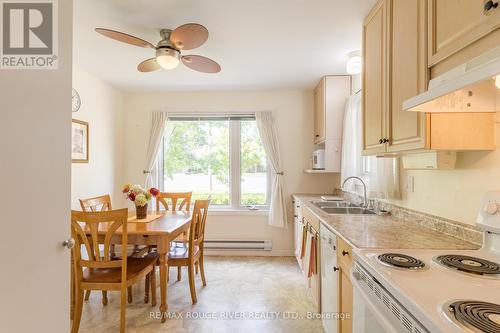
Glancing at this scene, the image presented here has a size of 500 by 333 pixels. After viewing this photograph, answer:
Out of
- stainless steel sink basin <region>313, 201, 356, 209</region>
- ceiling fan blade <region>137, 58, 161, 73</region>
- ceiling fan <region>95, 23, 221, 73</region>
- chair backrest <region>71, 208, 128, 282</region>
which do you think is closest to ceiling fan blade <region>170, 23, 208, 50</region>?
ceiling fan <region>95, 23, 221, 73</region>

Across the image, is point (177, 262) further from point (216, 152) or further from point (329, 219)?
point (216, 152)

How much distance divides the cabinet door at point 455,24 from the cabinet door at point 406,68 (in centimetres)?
6

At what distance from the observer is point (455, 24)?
3.40ft

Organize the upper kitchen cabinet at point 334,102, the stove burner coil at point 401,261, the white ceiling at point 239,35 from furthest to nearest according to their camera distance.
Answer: the upper kitchen cabinet at point 334,102
the white ceiling at point 239,35
the stove burner coil at point 401,261

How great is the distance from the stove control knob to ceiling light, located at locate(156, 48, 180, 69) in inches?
86.1

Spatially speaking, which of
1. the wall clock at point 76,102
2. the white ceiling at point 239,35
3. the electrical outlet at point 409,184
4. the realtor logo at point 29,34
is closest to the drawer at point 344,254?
the electrical outlet at point 409,184

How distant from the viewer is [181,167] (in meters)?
3.85

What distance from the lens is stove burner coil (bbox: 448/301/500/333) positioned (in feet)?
2.01

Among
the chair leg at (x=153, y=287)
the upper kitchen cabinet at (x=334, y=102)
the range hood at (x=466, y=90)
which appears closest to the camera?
the range hood at (x=466, y=90)

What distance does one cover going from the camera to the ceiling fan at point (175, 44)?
1.67m

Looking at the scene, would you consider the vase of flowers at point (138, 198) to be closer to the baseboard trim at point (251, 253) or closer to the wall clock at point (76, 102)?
the wall clock at point (76, 102)

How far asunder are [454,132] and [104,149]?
12.1 feet

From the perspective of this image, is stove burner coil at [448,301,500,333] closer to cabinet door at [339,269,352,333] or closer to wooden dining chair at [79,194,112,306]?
cabinet door at [339,269,352,333]

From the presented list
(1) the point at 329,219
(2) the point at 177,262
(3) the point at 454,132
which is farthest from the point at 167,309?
(3) the point at 454,132
